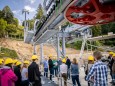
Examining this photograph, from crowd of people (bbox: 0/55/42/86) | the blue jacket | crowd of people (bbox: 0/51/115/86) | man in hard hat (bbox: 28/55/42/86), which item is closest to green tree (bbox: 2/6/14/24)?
crowd of people (bbox: 0/51/115/86)

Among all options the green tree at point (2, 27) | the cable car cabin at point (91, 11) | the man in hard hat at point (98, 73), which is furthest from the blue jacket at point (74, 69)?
the green tree at point (2, 27)

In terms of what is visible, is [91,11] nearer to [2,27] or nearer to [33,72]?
[33,72]

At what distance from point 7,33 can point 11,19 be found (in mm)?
6741

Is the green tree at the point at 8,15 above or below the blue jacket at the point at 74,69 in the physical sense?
above

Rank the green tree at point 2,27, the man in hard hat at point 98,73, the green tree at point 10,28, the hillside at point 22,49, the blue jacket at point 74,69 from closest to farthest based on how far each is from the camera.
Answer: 1. the man in hard hat at point 98,73
2. the blue jacket at point 74,69
3. the hillside at point 22,49
4. the green tree at point 2,27
5. the green tree at point 10,28

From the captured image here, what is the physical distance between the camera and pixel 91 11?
866 cm

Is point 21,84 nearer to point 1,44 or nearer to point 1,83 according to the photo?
point 1,83

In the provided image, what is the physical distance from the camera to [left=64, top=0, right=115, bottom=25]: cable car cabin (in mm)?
8008

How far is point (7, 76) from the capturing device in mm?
7211

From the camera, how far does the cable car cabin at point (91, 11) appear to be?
8.01 m

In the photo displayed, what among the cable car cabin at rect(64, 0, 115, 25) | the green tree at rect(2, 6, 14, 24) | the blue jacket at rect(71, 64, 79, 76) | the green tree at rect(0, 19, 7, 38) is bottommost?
the blue jacket at rect(71, 64, 79, 76)

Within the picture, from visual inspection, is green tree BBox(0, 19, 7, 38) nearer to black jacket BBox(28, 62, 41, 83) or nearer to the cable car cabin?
black jacket BBox(28, 62, 41, 83)

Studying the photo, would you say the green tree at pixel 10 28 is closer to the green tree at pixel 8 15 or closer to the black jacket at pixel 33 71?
the green tree at pixel 8 15

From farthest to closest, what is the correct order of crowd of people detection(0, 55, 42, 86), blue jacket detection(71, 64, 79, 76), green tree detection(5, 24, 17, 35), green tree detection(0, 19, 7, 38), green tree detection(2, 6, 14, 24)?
green tree detection(2, 6, 14, 24) < green tree detection(5, 24, 17, 35) < green tree detection(0, 19, 7, 38) < blue jacket detection(71, 64, 79, 76) < crowd of people detection(0, 55, 42, 86)
